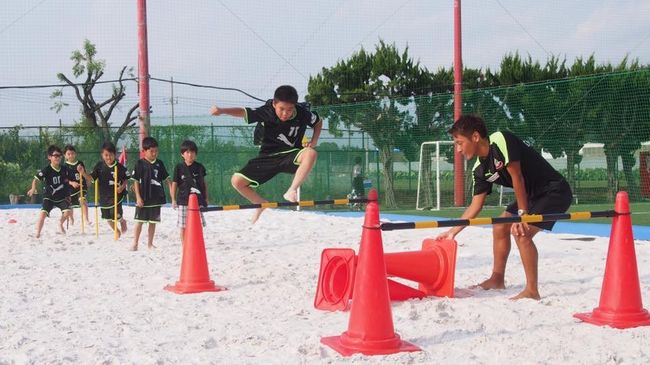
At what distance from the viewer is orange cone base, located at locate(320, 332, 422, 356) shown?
4242 millimetres

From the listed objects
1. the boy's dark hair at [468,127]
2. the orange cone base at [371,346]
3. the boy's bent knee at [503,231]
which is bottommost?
the orange cone base at [371,346]

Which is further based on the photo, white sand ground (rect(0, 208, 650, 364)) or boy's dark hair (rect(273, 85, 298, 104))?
boy's dark hair (rect(273, 85, 298, 104))

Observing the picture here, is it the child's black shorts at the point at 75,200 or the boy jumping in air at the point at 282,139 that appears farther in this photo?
the child's black shorts at the point at 75,200

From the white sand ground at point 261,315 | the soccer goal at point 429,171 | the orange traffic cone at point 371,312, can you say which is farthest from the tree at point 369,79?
the orange traffic cone at point 371,312

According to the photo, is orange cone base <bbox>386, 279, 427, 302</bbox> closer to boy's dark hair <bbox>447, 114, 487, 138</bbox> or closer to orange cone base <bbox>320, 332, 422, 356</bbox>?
boy's dark hair <bbox>447, 114, 487, 138</bbox>

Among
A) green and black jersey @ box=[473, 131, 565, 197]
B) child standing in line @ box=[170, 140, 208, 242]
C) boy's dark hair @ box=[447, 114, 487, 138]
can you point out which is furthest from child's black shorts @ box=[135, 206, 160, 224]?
boy's dark hair @ box=[447, 114, 487, 138]

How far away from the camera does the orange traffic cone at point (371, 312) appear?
4277mm

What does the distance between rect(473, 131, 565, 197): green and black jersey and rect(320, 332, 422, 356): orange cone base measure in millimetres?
1787

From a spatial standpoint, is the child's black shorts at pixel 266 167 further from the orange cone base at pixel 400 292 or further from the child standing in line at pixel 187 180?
the child standing in line at pixel 187 180

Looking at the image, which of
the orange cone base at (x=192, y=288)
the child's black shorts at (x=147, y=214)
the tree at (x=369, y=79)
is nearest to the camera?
the orange cone base at (x=192, y=288)

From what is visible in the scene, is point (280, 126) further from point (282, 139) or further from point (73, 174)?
point (73, 174)

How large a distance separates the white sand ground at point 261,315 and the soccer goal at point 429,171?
9.96 m

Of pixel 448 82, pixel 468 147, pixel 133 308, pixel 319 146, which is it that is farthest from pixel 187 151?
pixel 448 82

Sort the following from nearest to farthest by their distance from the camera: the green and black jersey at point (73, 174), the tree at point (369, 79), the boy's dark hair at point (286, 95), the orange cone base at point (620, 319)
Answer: the orange cone base at point (620, 319)
the boy's dark hair at point (286, 95)
the green and black jersey at point (73, 174)
the tree at point (369, 79)
